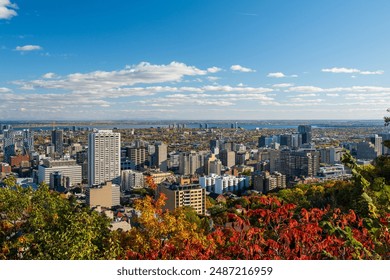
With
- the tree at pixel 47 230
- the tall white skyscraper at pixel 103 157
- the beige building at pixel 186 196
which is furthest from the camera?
the tall white skyscraper at pixel 103 157

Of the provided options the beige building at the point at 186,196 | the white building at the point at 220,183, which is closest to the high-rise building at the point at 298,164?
the white building at the point at 220,183

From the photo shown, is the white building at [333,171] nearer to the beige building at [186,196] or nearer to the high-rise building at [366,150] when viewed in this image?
the beige building at [186,196]

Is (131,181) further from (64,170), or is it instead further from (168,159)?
(64,170)

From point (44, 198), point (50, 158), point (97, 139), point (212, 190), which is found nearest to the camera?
point (44, 198)

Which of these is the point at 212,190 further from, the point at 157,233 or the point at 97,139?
the point at 157,233

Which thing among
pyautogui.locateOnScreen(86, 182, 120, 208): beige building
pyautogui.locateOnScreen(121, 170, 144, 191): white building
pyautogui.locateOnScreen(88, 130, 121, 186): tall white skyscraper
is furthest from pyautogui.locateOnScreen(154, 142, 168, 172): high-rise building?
pyautogui.locateOnScreen(86, 182, 120, 208): beige building
